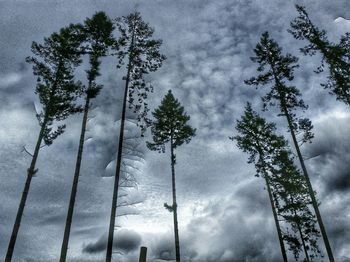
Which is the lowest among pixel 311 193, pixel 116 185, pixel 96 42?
pixel 311 193

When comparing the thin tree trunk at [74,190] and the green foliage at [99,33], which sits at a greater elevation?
the green foliage at [99,33]

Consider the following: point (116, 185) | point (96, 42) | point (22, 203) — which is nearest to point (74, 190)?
point (116, 185)

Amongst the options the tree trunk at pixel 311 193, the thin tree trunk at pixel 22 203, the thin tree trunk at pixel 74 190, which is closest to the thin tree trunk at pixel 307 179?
the tree trunk at pixel 311 193

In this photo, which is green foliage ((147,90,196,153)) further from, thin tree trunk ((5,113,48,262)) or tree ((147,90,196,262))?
thin tree trunk ((5,113,48,262))

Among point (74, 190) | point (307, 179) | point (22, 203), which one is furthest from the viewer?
point (307, 179)

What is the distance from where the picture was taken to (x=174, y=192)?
18297 mm

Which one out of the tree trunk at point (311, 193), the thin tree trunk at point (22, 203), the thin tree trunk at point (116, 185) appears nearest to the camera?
the thin tree trunk at point (116, 185)

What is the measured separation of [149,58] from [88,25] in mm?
4787

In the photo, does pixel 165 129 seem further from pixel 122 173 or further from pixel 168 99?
pixel 122 173

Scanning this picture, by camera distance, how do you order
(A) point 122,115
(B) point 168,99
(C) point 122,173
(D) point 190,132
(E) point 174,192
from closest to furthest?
(C) point 122,173, (A) point 122,115, (E) point 174,192, (D) point 190,132, (B) point 168,99

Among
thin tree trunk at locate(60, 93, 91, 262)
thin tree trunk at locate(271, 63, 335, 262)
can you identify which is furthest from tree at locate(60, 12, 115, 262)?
thin tree trunk at locate(271, 63, 335, 262)

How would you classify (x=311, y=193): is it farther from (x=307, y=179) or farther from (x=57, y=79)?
(x=57, y=79)

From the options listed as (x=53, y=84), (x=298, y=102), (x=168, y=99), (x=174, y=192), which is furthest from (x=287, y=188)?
(x=53, y=84)

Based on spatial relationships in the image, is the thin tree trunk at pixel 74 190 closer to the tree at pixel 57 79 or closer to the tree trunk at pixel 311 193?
the tree at pixel 57 79
